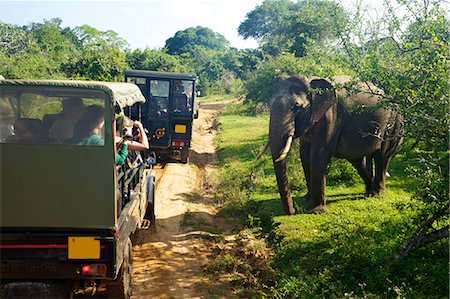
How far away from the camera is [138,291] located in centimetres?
574

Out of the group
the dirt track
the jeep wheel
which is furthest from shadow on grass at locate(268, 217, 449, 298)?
the jeep wheel

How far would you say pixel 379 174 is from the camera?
9.53 m

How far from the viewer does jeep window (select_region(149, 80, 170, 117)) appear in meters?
11.7

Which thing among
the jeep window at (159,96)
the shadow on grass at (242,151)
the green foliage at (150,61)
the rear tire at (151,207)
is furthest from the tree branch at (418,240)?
the green foliage at (150,61)

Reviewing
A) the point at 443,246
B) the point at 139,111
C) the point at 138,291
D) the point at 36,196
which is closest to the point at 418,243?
the point at 443,246

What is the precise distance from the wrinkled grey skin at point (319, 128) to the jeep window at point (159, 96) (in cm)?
425

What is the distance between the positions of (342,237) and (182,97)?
21.4 feet

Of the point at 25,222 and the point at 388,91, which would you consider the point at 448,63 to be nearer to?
the point at 388,91

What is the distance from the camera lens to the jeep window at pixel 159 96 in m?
11.7

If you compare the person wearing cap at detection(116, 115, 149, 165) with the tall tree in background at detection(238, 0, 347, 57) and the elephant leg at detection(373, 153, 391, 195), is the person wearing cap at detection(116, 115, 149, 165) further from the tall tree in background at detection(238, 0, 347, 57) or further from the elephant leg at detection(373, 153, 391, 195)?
the elephant leg at detection(373, 153, 391, 195)

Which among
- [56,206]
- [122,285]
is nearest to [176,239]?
[122,285]

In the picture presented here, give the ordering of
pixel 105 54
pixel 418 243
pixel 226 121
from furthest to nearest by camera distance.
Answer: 1. pixel 226 121
2. pixel 105 54
3. pixel 418 243

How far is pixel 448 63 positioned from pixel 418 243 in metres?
1.98

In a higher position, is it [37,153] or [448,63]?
[448,63]
